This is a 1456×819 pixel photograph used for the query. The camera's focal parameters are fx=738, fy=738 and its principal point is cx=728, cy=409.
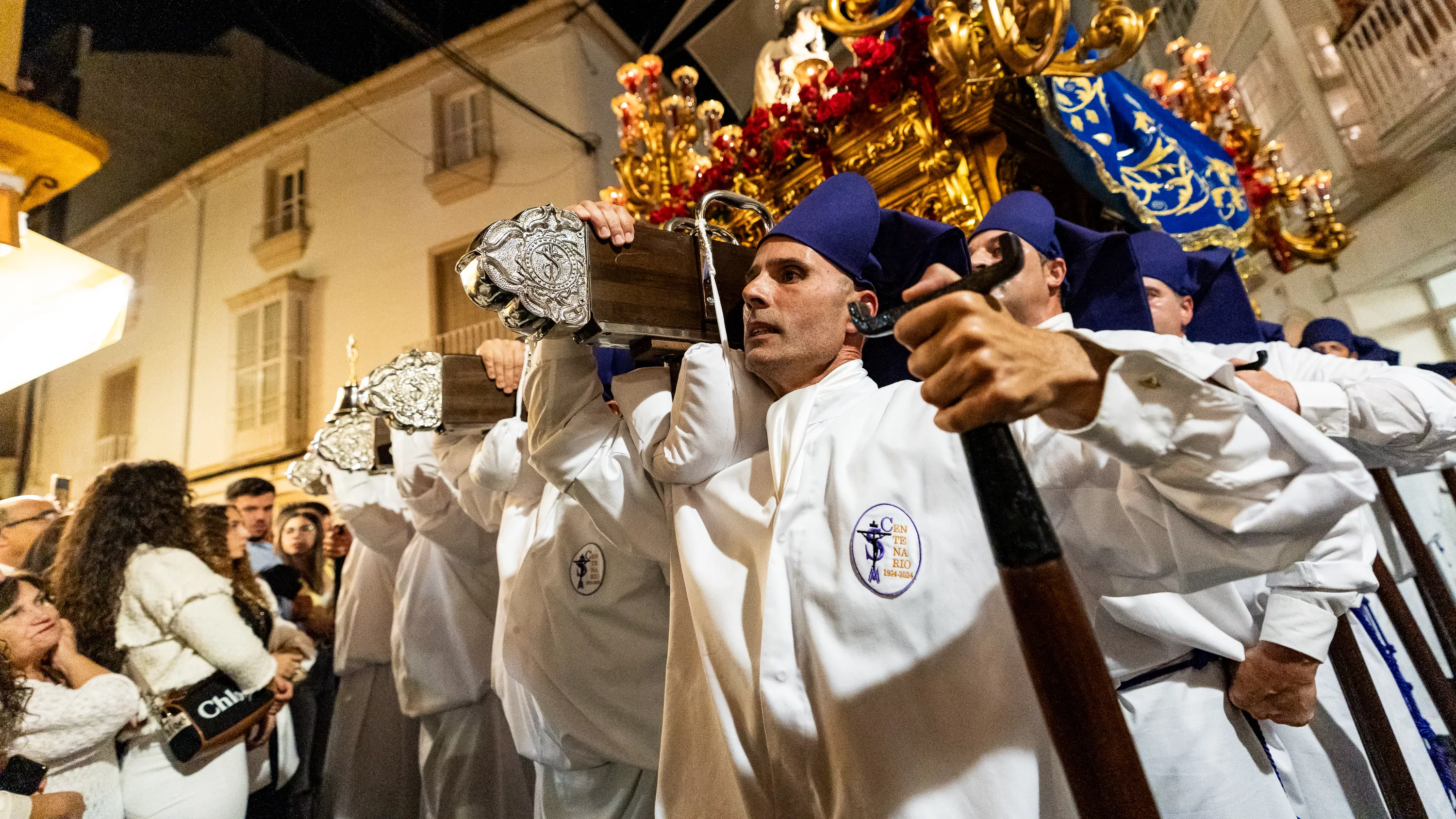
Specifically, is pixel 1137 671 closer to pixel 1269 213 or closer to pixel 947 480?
pixel 947 480

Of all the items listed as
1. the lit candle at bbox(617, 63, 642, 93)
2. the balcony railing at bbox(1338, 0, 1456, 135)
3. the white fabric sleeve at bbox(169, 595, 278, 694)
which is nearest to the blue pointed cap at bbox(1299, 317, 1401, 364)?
the balcony railing at bbox(1338, 0, 1456, 135)

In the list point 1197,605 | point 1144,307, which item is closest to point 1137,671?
point 1197,605

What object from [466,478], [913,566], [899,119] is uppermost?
[899,119]

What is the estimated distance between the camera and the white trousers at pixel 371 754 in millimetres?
3658

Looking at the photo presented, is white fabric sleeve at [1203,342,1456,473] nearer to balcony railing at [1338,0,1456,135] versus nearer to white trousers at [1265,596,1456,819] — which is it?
white trousers at [1265,596,1456,819]

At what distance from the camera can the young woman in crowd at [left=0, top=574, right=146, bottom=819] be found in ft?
6.12

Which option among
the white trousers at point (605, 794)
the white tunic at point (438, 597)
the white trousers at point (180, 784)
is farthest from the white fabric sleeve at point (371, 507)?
the white trousers at point (605, 794)

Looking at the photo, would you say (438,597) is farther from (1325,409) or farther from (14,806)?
(1325,409)

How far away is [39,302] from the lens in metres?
2.35

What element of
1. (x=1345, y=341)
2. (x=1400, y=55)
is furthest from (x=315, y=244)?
(x=1400, y=55)

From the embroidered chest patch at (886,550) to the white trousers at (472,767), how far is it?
2.56 m

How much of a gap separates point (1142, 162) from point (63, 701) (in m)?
4.17

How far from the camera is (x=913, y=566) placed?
3.88 feet

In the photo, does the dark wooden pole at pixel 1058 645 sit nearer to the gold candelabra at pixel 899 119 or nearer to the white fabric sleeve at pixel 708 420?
the white fabric sleeve at pixel 708 420
